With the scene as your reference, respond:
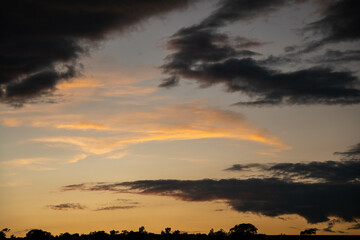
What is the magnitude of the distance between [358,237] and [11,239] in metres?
85.3

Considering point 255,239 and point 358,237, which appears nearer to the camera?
point 358,237

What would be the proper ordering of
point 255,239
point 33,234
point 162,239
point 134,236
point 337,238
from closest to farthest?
point 337,238 → point 255,239 → point 162,239 → point 134,236 → point 33,234

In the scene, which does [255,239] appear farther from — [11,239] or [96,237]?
[11,239]

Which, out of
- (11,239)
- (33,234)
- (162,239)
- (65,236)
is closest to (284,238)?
(162,239)

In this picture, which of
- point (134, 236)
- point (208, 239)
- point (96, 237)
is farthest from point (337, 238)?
point (96, 237)

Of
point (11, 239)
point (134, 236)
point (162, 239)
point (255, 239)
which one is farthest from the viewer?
point (11, 239)

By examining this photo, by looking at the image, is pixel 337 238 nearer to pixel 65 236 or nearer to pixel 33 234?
pixel 65 236

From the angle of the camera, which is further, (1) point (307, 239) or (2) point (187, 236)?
(2) point (187, 236)

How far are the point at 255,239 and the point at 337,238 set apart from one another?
1537cm

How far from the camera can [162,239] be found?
4131 inches

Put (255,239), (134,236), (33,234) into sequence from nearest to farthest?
(255,239), (134,236), (33,234)

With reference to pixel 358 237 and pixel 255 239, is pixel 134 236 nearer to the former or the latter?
pixel 255 239

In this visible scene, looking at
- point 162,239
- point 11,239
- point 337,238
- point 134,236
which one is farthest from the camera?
point 11,239

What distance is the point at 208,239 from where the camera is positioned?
105 m
